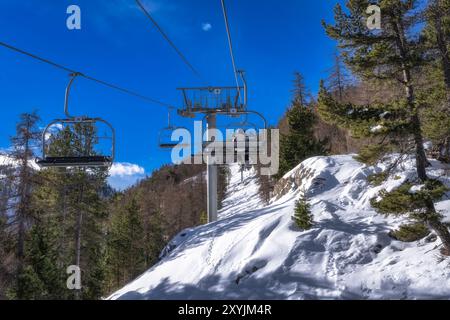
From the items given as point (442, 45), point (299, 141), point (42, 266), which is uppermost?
point (299, 141)

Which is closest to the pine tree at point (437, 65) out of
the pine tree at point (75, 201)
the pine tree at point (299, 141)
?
the pine tree at point (299, 141)

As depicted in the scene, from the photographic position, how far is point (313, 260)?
1224 cm

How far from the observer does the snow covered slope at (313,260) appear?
33.4 feet

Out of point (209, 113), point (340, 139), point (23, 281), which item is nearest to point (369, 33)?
point (209, 113)

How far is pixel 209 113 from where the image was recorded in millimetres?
20578

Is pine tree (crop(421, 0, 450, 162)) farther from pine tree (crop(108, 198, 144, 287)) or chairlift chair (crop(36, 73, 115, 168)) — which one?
pine tree (crop(108, 198, 144, 287))

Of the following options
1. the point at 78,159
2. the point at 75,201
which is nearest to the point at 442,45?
the point at 78,159

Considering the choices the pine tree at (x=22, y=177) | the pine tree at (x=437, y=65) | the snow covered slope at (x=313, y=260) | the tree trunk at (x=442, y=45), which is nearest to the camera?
the pine tree at (x=437, y=65)

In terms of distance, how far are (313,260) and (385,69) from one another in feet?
21.0

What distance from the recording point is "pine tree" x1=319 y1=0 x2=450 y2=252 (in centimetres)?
942

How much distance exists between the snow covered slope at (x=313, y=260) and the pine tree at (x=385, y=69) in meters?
1.56

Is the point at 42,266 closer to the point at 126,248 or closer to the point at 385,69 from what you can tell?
the point at 126,248
